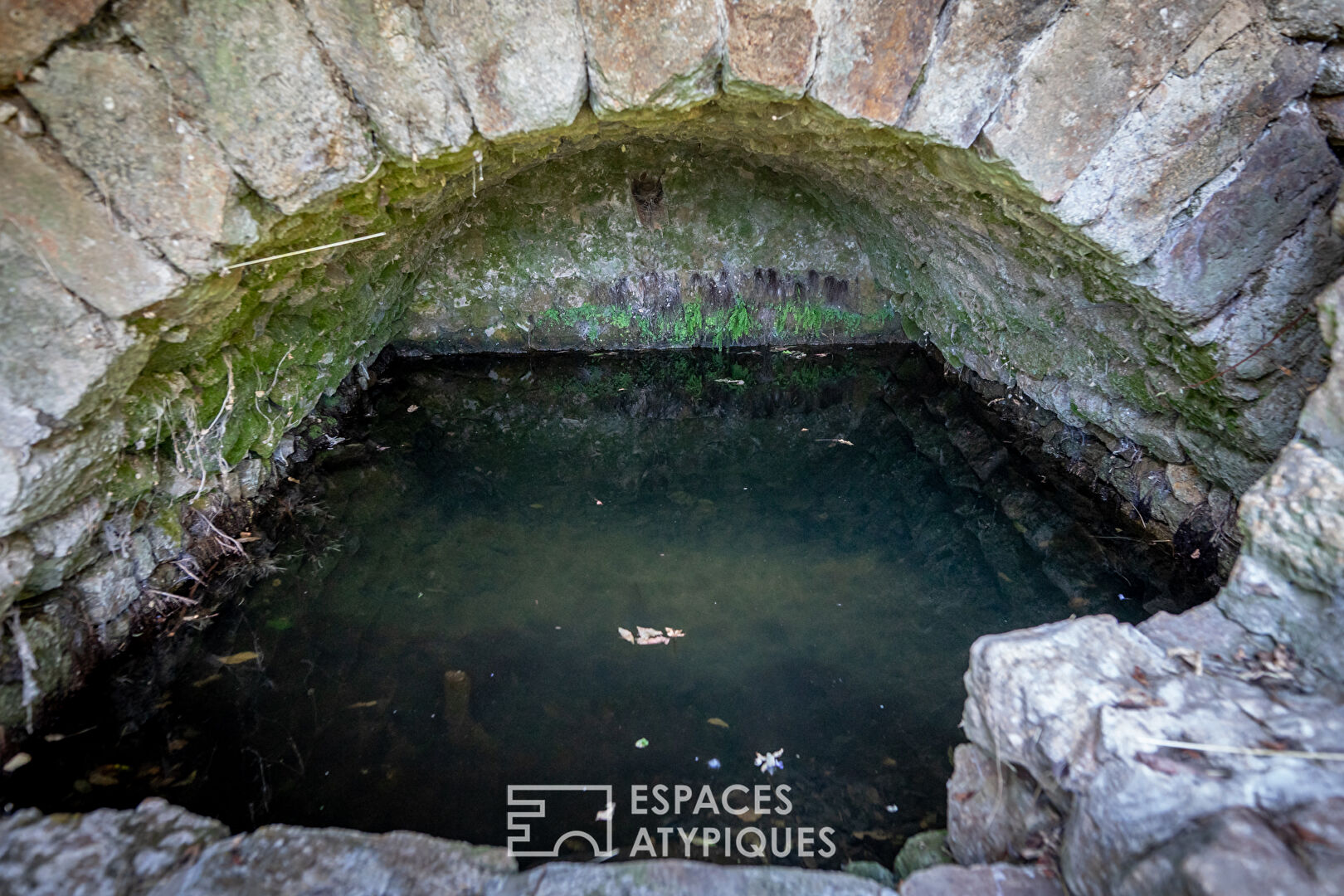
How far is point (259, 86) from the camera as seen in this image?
2.17m

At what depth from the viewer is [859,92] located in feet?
8.54

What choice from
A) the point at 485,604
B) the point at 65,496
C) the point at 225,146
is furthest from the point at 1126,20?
the point at 65,496

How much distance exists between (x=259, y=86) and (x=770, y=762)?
8.83ft

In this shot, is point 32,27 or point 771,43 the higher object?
point 771,43

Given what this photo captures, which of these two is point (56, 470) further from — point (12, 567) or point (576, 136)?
point (576, 136)

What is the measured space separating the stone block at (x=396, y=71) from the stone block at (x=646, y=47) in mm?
490

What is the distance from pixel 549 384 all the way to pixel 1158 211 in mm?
4038

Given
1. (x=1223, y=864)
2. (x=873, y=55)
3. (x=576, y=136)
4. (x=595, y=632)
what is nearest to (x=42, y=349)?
(x=595, y=632)

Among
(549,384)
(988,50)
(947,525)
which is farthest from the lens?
(549,384)

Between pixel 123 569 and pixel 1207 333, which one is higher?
pixel 1207 333

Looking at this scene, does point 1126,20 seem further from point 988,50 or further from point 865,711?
point 865,711

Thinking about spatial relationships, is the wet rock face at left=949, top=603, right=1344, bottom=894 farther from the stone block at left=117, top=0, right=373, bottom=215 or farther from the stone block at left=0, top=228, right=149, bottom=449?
the stone block at left=0, top=228, right=149, bottom=449

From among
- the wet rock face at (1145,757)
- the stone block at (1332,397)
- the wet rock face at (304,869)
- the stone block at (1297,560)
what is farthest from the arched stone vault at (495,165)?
the wet rock face at (1145,757)

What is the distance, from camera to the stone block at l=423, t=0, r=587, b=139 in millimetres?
2303
